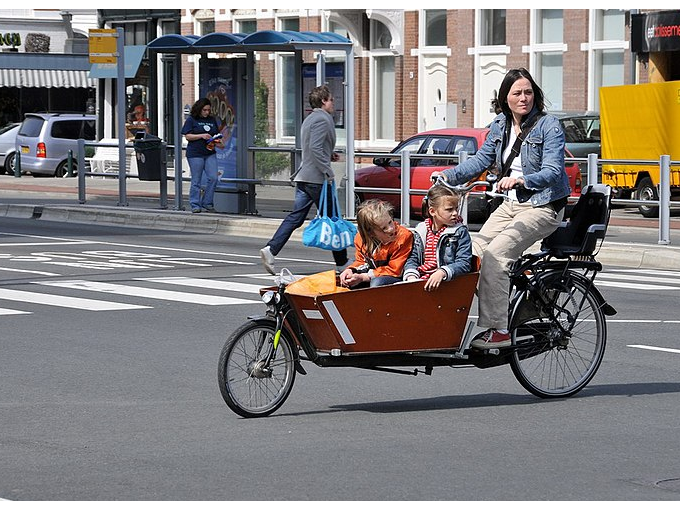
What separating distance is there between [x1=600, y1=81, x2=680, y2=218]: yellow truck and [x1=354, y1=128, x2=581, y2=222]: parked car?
2784 millimetres

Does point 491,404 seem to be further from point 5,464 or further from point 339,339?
point 5,464

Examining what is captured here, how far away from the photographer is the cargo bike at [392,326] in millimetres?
7887

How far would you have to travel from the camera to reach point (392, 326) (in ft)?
26.2

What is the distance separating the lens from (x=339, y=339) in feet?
25.9

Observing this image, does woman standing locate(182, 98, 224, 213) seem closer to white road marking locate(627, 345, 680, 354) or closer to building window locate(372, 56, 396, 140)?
white road marking locate(627, 345, 680, 354)

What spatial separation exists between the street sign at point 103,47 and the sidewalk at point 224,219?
258 centimetres

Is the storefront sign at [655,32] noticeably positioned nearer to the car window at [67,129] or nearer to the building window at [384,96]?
the building window at [384,96]

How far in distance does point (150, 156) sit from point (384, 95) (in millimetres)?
12753

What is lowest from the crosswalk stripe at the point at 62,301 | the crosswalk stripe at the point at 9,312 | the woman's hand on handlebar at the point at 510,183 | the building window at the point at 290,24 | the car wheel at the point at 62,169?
the crosswalk stripe at the point at 9,312

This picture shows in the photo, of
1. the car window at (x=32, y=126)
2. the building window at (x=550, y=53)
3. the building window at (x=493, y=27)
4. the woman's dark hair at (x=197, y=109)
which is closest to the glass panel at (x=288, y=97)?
the woman's dark hair at (x=197, y=109)

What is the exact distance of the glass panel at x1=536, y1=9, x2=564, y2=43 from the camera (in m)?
32.0
